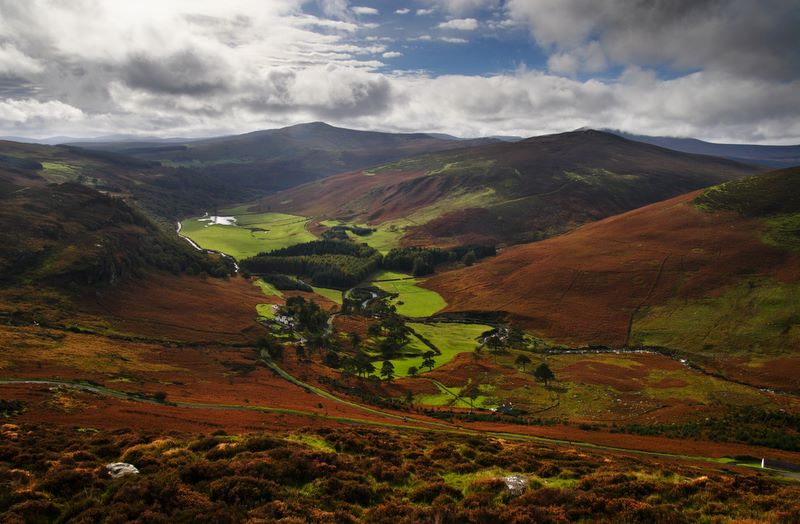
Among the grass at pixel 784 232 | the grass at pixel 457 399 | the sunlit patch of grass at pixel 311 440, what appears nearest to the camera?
the sunlit patch of grass at pixel 311 440

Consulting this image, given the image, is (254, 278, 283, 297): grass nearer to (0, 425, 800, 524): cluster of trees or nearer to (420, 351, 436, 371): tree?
(420, 351, 436, 371): tree

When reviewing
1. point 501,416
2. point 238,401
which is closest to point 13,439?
point 238,401

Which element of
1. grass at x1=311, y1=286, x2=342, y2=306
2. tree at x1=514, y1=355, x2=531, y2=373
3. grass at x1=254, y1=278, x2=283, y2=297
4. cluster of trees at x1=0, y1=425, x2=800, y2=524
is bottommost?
grass at x1=311, y1=286, x2=342, y2=306

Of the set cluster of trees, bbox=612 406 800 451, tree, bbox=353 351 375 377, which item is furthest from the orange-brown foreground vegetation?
tree, bbox=353 351 375 377

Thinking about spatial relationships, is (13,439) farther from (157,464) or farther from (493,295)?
(493,295)

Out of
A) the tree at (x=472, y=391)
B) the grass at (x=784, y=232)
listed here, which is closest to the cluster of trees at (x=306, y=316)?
the tree at (x=472, y=391)

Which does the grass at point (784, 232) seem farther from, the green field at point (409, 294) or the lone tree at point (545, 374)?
the green field at point (409, 294)

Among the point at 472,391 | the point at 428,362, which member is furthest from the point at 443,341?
the point at 472,391
